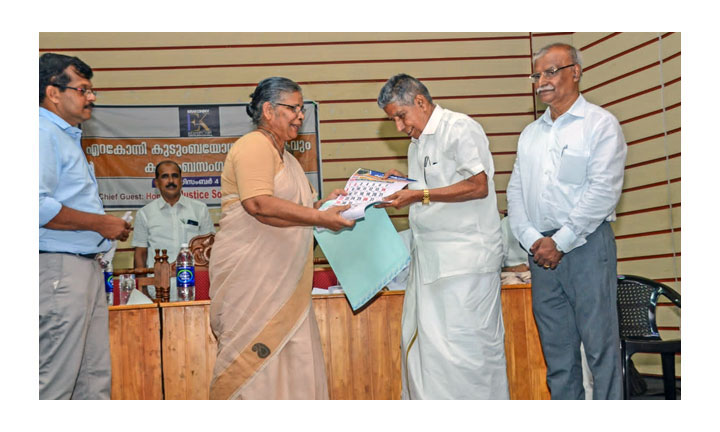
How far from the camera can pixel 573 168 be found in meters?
3.21

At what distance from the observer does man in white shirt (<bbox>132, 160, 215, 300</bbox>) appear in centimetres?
632

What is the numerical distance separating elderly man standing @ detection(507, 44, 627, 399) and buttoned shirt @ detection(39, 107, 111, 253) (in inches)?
74.4

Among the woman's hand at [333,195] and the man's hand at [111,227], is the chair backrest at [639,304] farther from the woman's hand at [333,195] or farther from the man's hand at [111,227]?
the man's hand at [111,227]

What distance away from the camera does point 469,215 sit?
336 centimetres

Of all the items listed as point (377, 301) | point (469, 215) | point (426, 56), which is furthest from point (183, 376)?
point (426, 56)

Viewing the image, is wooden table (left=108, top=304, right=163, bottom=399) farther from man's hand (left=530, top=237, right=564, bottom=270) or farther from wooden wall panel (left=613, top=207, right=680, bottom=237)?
wooden wall panel (left=613, top=207, right=680, bottom=237)

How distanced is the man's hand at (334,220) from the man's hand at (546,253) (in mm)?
833

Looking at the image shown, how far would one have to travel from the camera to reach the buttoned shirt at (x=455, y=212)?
10.9 feet

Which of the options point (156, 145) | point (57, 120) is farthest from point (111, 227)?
point (156, 145)

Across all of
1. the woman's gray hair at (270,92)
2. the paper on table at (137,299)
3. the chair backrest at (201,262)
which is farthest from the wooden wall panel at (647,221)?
the paper on table at (137,299)

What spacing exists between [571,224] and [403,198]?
Result: 74 centimetres

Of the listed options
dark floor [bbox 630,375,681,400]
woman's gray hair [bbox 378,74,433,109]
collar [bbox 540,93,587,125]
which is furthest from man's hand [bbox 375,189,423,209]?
dark floor [bbox 630,375,681,400]

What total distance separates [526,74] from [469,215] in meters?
4.16

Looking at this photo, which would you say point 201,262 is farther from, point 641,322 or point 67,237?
point 641,322
